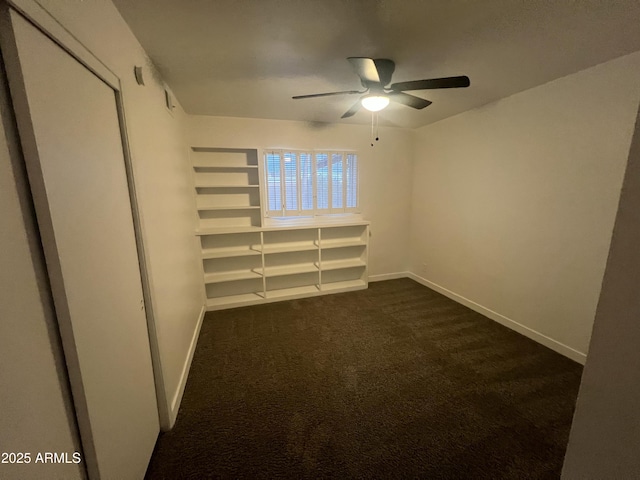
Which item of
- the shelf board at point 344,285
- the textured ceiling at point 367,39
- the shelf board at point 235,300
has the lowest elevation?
the shelf board at point 235,300

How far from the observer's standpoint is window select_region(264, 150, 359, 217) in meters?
3.45

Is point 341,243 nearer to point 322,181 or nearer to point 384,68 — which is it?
point 322,181

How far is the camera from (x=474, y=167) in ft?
9.95

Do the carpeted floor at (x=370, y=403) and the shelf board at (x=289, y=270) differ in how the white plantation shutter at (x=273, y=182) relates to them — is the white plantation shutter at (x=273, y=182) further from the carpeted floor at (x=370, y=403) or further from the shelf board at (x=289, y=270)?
the carpeted floor at (x=370, y=403)

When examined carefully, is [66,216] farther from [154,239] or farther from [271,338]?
[271,338]

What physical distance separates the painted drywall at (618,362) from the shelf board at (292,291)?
313 centimetres

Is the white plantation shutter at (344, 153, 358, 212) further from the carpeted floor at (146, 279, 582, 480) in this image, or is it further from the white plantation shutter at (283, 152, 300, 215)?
the carpeted floor at (146, 279, 582, 480)

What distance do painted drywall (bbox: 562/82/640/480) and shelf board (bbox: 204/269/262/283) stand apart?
3196mm

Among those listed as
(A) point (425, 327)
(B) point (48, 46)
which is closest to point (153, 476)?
(B) point (48, 46)

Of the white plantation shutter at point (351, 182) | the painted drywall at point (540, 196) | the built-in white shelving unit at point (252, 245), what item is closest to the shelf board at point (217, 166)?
the built-in white shelving unit at point (252, 245)

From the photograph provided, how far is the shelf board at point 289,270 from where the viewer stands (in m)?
3.52

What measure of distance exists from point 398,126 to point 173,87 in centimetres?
309

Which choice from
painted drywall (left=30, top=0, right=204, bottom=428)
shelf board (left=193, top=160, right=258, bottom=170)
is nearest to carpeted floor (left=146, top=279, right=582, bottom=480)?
painted drywall (left=30, top=0, right=204, bottom=428)

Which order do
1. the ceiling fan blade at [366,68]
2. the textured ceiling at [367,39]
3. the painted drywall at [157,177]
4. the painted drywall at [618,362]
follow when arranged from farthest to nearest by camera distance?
the ceiling fan blade at [366,68] → the textured ceiling at [367,39] → the painted drywall at [157,177] → the painted drywall at [618,362]
